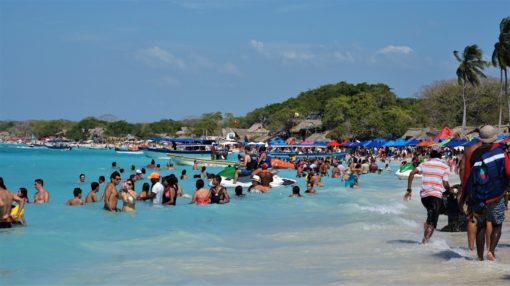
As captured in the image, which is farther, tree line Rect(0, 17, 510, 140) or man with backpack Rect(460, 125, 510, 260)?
tree line Rect(0, 17, 510, 140)

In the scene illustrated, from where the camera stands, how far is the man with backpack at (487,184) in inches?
270

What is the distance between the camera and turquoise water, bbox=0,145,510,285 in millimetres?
7258

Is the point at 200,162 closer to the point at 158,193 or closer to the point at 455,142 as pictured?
the point at 455,142

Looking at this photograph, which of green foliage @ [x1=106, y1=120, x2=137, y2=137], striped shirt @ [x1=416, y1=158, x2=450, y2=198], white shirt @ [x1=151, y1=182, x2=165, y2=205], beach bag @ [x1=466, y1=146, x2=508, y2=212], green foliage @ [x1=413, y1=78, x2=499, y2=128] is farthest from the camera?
green foliage @ [x1=106, y1=120, x2=137, y2=137]

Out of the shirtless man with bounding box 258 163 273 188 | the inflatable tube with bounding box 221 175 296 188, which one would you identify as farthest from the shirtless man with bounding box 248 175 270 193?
the inflatable tube with bounding box 221 175 296 188

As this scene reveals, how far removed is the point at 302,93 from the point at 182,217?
101 meters

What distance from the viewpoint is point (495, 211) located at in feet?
22.8

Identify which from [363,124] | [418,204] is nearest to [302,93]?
[363,124]

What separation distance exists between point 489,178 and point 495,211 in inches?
15.3

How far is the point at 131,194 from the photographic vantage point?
14.3 m

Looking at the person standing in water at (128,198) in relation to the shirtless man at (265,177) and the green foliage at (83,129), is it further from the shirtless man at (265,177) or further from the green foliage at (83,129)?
the green foliage at (83,129)

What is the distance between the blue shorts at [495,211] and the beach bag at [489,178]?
6 centimetres

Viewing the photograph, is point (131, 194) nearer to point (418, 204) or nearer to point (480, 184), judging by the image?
point (418, 204)

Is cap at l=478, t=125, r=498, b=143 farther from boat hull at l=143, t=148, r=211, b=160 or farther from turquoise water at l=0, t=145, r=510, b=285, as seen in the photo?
boat hull at l=143, t=148, r=211, b=160
